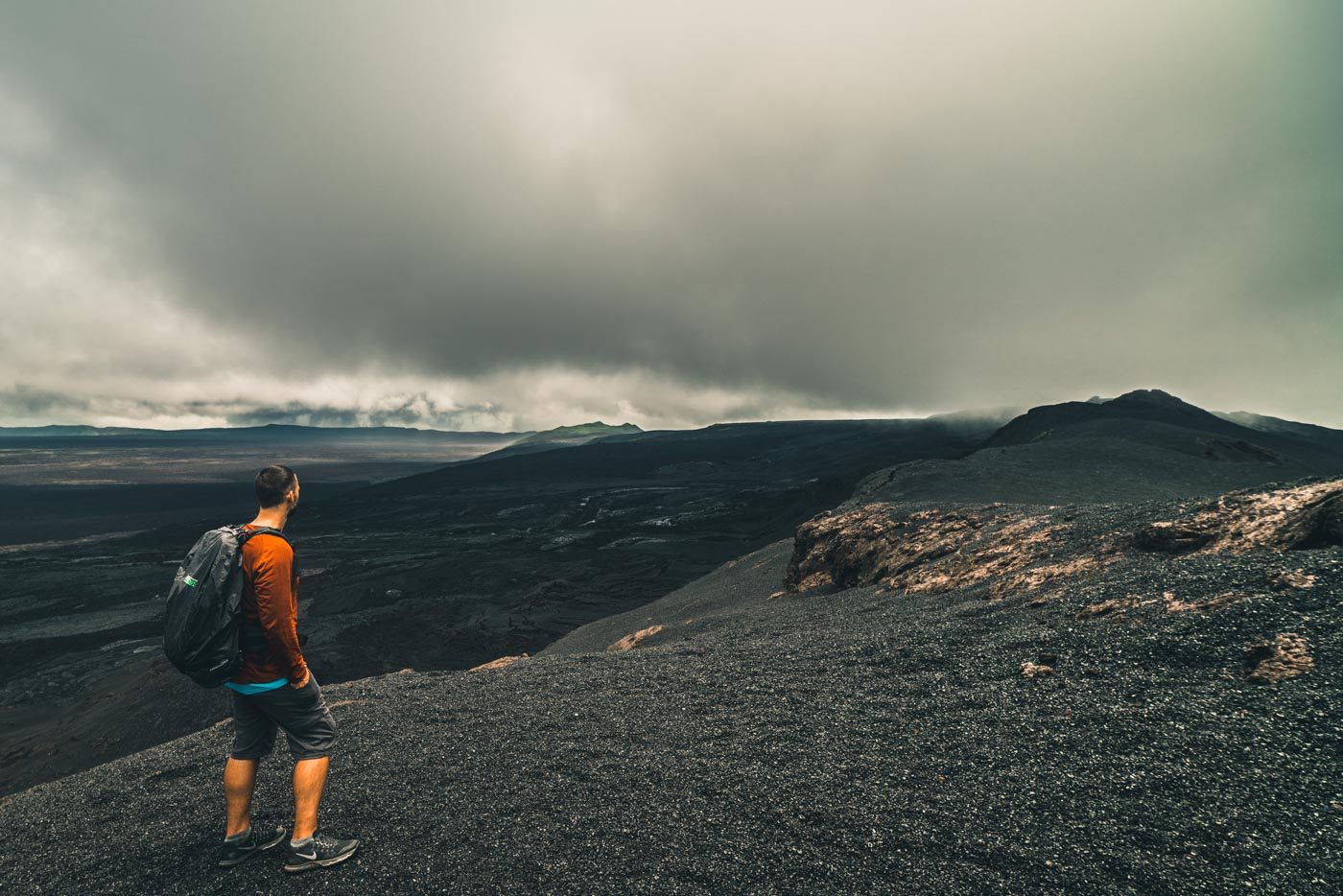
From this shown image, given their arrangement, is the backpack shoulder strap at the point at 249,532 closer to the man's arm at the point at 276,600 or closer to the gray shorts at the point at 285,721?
the man's arm at the point at 276,600

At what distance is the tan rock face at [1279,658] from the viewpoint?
4.66m

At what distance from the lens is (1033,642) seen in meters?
6.50

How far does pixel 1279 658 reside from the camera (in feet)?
15.8

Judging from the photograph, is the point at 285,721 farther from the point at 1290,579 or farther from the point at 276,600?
the point at 1290,579

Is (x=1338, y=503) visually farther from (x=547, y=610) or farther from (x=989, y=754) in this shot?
(x=547, y=610)

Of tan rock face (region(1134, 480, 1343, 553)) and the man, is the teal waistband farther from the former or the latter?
tan rock face (region(1134, 480, 1343, 553))

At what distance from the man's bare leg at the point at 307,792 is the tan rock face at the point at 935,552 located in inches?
384

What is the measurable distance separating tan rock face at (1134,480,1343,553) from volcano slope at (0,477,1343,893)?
0.04m

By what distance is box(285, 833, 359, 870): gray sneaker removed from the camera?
3922 mm

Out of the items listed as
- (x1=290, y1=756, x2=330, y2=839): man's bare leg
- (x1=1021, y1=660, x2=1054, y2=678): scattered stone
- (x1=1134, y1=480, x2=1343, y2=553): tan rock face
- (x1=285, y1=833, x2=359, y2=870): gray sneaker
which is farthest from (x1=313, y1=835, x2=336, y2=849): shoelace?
(x1=1134, y1=480, x2=1343, y2=553): tan rock face

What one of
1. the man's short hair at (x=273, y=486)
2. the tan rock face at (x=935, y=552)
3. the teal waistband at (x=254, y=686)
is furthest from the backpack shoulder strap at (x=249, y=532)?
the tan rock face at (x=935, y=552)

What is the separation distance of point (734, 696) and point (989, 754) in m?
3.10

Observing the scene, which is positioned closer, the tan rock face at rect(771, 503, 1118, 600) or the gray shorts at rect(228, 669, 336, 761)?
the gray shorts at rect(228, 669, 336, 761)

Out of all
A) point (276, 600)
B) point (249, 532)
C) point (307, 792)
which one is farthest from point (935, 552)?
point (249, 532)
